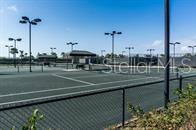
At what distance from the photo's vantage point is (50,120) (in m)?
7.21

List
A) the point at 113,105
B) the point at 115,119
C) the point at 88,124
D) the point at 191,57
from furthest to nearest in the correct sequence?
1. the point at 191,57
2. the point at 113,105
3. the point at 115,119
4. the point at 88,124

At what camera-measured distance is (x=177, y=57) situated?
57312 mm

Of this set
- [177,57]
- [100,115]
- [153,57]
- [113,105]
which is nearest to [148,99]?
[113,105]

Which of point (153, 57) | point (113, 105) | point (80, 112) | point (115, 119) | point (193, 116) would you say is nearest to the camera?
point (193, 116)

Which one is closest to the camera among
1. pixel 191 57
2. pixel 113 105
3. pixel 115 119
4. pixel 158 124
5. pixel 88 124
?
pixel 158 124

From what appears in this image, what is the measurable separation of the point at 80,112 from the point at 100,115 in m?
0.75

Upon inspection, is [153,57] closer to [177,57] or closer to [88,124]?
[177,57]

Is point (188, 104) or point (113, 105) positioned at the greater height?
point (188, 104)

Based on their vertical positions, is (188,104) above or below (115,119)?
above

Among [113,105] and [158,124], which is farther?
[113,105]

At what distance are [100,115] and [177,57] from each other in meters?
52.4

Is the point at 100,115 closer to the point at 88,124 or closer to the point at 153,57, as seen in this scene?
the point at 88,124

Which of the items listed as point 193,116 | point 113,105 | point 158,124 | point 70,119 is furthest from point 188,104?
point 113,105

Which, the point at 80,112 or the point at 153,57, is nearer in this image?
the point at 80,112
